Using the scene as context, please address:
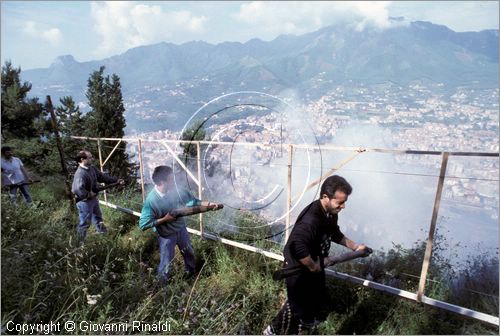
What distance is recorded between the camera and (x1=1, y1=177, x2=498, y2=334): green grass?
2625mm

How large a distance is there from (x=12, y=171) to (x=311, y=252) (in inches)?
260

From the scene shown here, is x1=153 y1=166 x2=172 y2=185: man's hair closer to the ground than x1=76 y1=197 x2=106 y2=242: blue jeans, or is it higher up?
higher up

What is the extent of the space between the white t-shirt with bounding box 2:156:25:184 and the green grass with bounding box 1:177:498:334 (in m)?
2.17

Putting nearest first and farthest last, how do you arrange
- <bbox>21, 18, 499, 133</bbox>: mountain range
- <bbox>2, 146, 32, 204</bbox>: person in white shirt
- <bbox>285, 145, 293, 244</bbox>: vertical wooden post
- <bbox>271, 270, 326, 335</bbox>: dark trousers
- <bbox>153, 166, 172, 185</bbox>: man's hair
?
<bbox>271, 270, 326, 335</bbox>: dark trousers < <bbox>153, 166, 172, 185</bbox>: man's hair < <bbox>285, 145, 293, 244</bbox>: vertical wooden post < <bbox>2, 146, 32, 204</bbox>: person in white shirt < <bbox>21, 18, 499, 133</bbox>: mountain range

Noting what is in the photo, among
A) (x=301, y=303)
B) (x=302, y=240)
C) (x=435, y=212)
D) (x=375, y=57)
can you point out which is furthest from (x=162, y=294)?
(x=375, y=57)

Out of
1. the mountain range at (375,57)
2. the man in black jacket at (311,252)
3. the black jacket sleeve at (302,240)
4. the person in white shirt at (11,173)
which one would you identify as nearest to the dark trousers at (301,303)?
the man in black jacket at (311,252)

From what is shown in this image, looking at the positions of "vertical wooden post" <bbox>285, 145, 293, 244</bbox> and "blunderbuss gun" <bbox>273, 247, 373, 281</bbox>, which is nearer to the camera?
"blunderbuss gun" <bbox>273, 247, 373, 281</bbox>

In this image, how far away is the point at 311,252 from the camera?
102 inches

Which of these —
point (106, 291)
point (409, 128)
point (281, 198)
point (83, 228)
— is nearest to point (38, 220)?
point (83, 228)

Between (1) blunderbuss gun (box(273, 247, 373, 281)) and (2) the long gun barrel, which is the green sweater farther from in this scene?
(1) blunderbuss gun (box(273, 247, 373, 281))

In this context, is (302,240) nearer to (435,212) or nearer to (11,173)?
(435,212)

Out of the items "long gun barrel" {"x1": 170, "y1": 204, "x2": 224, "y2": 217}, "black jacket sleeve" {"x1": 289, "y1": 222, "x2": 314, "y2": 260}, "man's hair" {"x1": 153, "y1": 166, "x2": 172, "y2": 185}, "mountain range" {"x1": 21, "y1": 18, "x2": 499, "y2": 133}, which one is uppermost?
"mountain range" {"x1": 21, "y1": 18, "x2": 499, "y2": 133}

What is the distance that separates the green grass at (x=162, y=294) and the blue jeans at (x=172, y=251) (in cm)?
14

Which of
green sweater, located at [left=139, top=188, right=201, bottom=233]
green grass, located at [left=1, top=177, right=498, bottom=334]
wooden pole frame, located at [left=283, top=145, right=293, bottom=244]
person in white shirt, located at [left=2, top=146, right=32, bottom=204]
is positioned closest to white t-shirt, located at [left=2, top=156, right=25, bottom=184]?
person in white shirt, located at [left=2, top=146, right=32, bottom=204]
